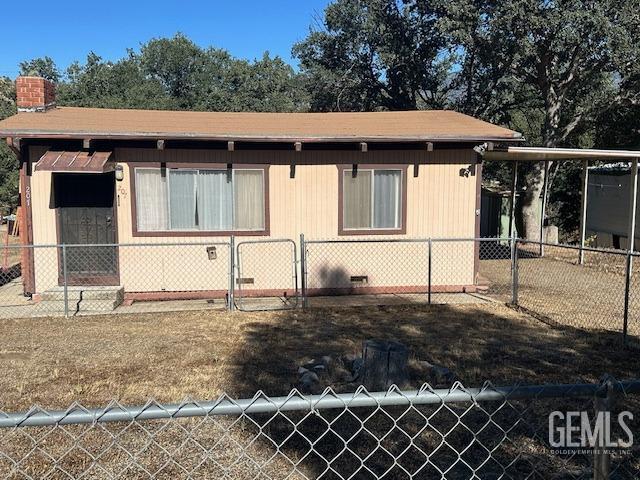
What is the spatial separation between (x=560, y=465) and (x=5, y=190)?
26133mm

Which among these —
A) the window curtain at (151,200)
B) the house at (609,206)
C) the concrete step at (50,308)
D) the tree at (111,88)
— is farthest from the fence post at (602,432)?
the tree at (111,88)

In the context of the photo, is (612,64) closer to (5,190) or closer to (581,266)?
(581,266)

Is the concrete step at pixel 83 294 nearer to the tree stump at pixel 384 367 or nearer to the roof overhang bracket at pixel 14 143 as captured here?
the roof overhang bracket at pixel 14 143

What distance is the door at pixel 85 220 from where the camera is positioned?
370 inches

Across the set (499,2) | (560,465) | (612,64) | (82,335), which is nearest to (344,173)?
(82,335)

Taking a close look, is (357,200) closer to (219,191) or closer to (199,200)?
(219,191)

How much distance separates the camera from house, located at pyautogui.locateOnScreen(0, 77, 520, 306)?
365 inches

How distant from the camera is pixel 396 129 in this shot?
10109mm

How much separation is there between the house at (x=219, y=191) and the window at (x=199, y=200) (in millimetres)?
18

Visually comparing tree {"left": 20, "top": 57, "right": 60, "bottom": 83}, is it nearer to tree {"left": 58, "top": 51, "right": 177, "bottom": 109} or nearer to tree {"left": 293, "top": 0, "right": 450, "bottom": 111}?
tree {"left": 58, "top": 51, "right": 177, "bottom": 109}

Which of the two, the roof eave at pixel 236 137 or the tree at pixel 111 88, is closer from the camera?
the roof eave at pixel 236 137

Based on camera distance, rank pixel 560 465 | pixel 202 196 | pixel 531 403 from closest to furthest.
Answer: pixel 560 465 < pixel 531 403 < pixel 202 196

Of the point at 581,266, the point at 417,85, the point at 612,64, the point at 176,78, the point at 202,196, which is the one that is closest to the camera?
the point at 202,196

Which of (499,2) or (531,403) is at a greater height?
(499,2)
